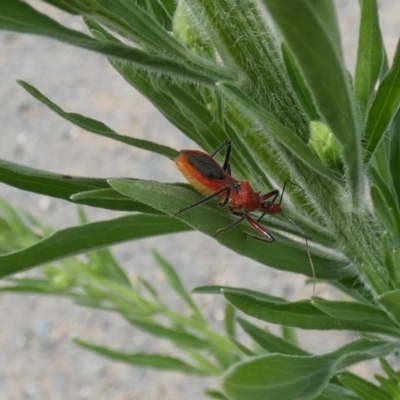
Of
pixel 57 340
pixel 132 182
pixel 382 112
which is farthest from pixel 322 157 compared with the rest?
pixel 57 340

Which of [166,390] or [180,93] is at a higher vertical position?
[180,93]

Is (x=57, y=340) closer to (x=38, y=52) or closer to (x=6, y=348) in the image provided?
(x=6, y=348)

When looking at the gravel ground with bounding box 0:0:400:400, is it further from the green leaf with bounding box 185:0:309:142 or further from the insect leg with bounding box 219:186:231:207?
the green leaf with bounding box 185:0:309:142

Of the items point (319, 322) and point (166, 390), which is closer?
point (319, 322)

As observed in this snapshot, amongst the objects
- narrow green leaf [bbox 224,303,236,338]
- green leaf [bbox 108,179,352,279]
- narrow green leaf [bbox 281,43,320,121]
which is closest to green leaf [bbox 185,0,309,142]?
narrow green leaf [bbox 281,43,320,121]

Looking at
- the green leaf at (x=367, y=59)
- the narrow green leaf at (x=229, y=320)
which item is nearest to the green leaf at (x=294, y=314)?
the green leaf at (x=367, y=59)

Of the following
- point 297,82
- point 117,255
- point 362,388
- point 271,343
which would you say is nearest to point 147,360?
point 271,343

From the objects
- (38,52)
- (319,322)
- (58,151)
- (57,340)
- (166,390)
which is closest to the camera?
(319,322)

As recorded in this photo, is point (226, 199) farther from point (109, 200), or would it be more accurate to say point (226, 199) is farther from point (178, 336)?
point (178, 336)
